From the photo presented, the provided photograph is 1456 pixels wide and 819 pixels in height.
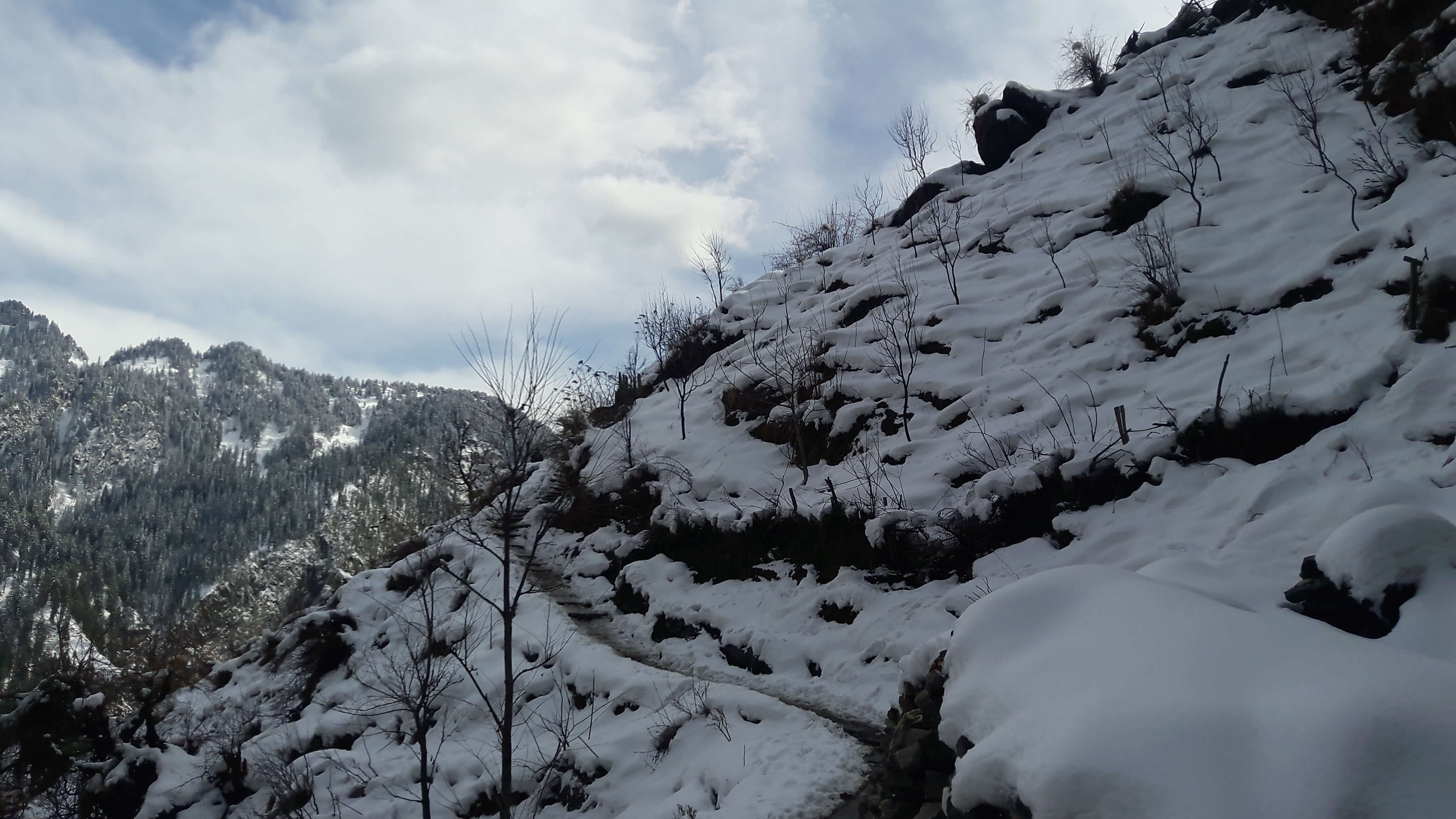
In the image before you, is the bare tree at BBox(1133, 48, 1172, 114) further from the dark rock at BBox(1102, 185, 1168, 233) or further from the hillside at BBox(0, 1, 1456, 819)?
the dark rock at BBox(1102, 185, 1168, 233)

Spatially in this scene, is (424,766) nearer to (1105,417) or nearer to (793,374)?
(793,374)

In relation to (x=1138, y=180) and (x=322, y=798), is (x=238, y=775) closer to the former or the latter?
(x=322, y=798)

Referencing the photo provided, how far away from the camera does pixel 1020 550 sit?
834cm

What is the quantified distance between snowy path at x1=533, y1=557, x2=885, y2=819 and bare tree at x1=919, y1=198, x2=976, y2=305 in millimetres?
9025

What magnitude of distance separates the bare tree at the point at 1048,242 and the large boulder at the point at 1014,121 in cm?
550

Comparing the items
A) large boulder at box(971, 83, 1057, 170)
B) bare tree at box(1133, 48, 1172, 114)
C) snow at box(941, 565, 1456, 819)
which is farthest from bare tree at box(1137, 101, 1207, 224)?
snow at box(941, 565, 1456, 819)

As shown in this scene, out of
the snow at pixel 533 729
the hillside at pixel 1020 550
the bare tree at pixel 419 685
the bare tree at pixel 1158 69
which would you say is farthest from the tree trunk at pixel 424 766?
the bare tree at pixel 1158 69

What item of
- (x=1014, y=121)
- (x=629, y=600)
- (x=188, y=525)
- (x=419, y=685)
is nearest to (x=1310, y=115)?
(x=1014, y=121)

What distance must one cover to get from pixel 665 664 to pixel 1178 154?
566 inches

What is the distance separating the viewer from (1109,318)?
36.9ft

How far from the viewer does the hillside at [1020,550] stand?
3.18m

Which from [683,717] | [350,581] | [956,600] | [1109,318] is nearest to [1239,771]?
[956,600]

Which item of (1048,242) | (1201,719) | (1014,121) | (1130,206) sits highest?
(1014,121)

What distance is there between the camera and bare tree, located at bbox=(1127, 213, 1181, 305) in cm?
1058
